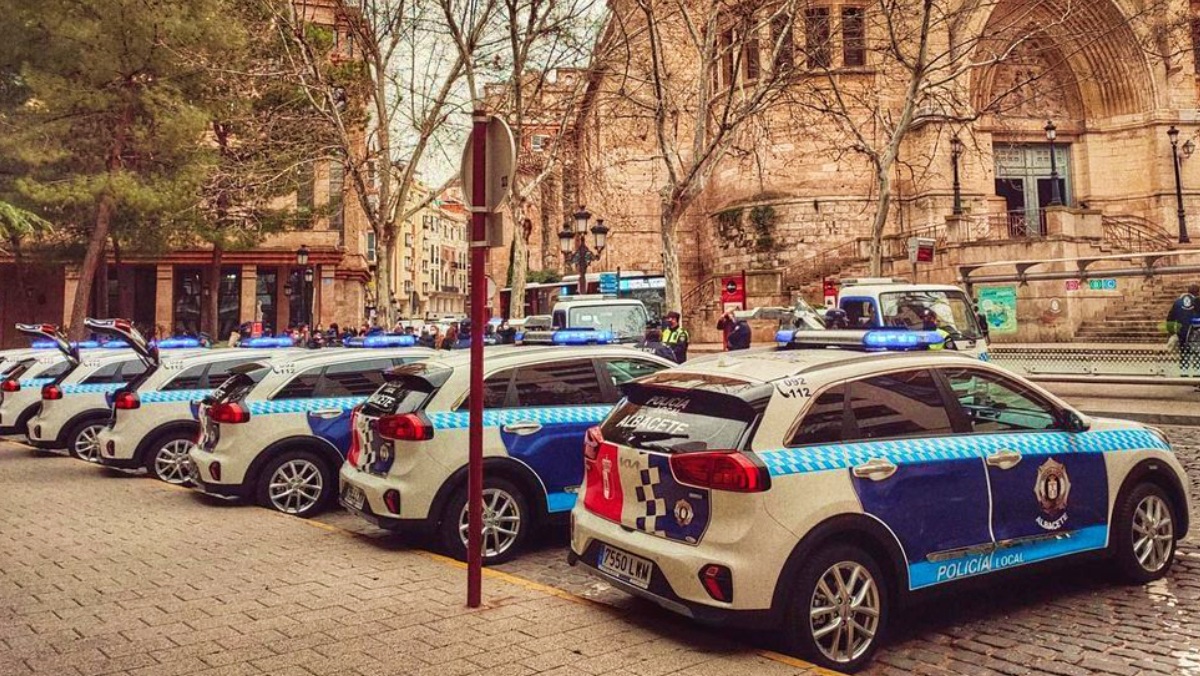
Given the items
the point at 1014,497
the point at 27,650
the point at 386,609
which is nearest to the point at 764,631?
the point at 1014,497

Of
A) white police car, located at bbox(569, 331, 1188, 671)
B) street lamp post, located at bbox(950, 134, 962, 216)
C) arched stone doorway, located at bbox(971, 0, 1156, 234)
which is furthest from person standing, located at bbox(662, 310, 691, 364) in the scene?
arched stone doorway, located at bbox(971, 0, 1156, 234)

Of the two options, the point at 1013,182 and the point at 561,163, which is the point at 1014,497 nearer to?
the point at 561,163

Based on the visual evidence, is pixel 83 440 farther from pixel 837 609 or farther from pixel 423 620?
pixel 837 609

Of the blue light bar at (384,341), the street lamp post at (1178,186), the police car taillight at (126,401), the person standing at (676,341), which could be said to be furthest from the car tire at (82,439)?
the street lamp post at (1178,186)

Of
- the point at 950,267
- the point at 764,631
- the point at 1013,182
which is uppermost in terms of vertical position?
the point at 1013,182

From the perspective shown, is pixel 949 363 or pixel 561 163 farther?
pixel 561 163

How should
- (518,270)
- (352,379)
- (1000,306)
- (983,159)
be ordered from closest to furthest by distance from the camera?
1. (352,379)
2. (1000,306)
3. (518,270)
4. (983,159)

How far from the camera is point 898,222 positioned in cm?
3131

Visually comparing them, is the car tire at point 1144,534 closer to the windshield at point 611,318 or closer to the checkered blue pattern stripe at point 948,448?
the checkered blue pattern stripe at point 948,448

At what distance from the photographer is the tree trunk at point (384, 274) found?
18.6 m

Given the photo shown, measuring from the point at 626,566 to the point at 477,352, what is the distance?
1.48 metres

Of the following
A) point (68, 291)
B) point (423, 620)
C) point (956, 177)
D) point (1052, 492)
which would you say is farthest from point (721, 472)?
point (68, 291)

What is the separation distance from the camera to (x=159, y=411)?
962 cm

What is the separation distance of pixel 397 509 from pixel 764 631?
2864 mm
